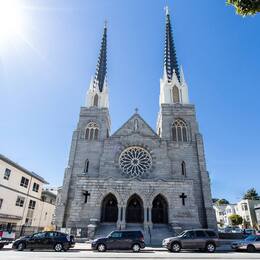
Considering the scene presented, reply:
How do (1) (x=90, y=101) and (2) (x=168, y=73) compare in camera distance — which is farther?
(2) (x=168, y=73)

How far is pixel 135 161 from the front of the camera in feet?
105

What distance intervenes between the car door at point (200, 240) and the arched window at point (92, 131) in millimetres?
22730

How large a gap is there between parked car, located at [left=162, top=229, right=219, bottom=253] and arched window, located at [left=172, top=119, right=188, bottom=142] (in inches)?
784

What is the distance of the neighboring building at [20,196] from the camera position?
86.0 feet

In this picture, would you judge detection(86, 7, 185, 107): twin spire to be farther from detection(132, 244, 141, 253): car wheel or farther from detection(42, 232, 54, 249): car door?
detection(132, 244, 141, 253): car wheel

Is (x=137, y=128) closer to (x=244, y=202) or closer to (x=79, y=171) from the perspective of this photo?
(x=79, y=171)

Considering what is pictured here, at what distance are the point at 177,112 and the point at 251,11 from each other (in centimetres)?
3046

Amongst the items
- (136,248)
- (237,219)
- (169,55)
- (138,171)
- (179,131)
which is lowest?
(136,248)

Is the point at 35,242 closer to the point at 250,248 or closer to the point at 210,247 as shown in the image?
the point at 210,247

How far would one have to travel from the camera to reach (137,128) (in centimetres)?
3500

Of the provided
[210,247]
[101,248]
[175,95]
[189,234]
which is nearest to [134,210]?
[189,234]

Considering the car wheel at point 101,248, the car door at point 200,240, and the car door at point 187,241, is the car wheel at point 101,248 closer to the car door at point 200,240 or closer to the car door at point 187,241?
the car door at point 187,241

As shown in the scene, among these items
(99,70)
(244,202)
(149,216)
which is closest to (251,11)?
(149,216)

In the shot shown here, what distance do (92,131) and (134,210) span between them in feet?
46.9
